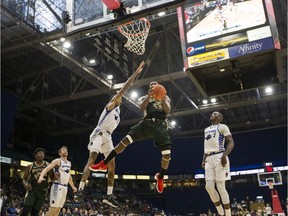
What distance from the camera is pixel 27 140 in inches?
1209

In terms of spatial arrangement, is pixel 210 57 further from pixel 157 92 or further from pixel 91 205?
pixel 91 205

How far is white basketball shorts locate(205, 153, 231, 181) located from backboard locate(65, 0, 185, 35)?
10.8 feet

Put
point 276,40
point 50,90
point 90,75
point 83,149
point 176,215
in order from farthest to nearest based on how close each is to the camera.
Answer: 1. point 83,149
2. point 176,215
3. point 50,90
4. point 90,75
5. point 276,40

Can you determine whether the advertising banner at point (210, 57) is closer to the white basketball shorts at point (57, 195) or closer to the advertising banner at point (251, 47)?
the advertising banner at point (251, 47)

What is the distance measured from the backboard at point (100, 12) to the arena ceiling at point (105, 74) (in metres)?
3.02

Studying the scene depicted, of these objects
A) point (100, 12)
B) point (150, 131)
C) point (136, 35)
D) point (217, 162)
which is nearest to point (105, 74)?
point (136, 35)

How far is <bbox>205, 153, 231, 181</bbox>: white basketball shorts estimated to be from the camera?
21.4 ft

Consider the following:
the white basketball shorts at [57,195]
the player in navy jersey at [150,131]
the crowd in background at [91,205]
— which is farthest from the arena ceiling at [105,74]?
the crowd in background at [91,205]

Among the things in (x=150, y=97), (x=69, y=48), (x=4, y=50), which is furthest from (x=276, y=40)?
(x=4, y=50)

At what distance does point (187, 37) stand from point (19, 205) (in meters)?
13.0

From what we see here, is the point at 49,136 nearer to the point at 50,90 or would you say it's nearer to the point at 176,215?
the point at 50,90

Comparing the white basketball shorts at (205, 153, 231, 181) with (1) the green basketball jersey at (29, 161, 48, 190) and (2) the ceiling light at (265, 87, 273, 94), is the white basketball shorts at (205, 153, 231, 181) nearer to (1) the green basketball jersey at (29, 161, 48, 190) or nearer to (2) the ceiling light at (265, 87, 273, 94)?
(1) the green basketball jersey at (29, 161, 48, 190)

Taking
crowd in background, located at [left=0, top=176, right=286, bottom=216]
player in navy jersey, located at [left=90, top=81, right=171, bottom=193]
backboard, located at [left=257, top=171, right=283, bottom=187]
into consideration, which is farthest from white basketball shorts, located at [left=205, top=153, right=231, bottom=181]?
backboard, located at [left=257, top=171, right=283, bottom=187]

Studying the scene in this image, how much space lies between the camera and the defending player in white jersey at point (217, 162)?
6426 millimetres
